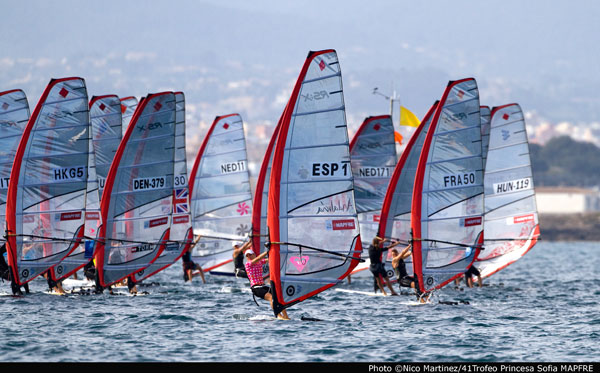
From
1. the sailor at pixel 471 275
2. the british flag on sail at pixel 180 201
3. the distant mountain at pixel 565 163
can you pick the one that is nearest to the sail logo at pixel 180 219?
the british flag on sail at pixel 180 201

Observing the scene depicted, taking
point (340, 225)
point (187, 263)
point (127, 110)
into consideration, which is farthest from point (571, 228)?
point (340, 225)

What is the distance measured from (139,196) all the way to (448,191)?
23.8ft

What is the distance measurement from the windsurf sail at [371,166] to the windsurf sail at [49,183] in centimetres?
834

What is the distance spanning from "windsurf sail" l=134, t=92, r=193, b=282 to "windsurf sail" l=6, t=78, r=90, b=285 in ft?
8.33

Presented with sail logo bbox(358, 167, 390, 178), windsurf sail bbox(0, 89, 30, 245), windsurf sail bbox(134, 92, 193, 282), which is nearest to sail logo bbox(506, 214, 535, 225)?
sail logo bbox(358, 167, 390, 178)

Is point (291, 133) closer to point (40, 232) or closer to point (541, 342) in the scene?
point (541, 342)

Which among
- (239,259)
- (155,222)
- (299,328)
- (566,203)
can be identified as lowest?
(299,328)

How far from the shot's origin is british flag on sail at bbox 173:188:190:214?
85.2 feet

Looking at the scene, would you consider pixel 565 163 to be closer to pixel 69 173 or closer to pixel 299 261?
pixel 69 173

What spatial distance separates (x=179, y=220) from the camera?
84.9 feet

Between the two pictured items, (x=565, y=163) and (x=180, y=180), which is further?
(x=565, y=163)

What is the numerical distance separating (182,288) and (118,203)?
13.7 ft

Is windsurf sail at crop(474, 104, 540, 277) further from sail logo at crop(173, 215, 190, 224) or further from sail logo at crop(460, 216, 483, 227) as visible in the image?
sail logo at crop(173, 215, 190, 224)

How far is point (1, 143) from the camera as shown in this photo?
77.4 feet
